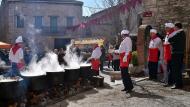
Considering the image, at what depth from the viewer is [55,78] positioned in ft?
36.0

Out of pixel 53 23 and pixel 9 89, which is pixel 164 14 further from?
pixel 53 23

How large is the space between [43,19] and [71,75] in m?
35.6

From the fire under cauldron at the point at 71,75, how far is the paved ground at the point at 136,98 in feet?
1.97

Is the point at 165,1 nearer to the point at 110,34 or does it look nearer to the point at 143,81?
the point at 143,81

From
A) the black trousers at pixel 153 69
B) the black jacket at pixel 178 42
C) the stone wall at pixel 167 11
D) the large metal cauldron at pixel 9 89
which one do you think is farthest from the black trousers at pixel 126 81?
the stone wall at pixel 167 11

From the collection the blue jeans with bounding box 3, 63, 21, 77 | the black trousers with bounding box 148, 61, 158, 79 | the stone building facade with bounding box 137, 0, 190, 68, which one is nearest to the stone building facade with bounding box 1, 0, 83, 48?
the stone building facade with bounding box 137, 0, 190, 68

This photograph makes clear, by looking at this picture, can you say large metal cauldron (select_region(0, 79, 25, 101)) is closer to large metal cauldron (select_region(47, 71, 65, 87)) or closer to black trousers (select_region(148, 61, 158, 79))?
large metal cauldron (select_region(47, 71, 65, 87))

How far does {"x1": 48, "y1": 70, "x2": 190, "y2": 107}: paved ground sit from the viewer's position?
30.5ft

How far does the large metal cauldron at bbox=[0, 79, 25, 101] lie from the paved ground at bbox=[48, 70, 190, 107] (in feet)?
5.40

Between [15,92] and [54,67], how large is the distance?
3009 mm

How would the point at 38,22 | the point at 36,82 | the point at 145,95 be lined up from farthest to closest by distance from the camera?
the point at 38,22 → the point at 145,95 → the point at 36,82

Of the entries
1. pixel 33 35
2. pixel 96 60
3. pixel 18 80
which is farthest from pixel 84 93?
pixel 33 35

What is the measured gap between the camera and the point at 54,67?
11656 mm

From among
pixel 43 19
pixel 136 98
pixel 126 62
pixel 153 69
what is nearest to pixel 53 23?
pixel 43 19
